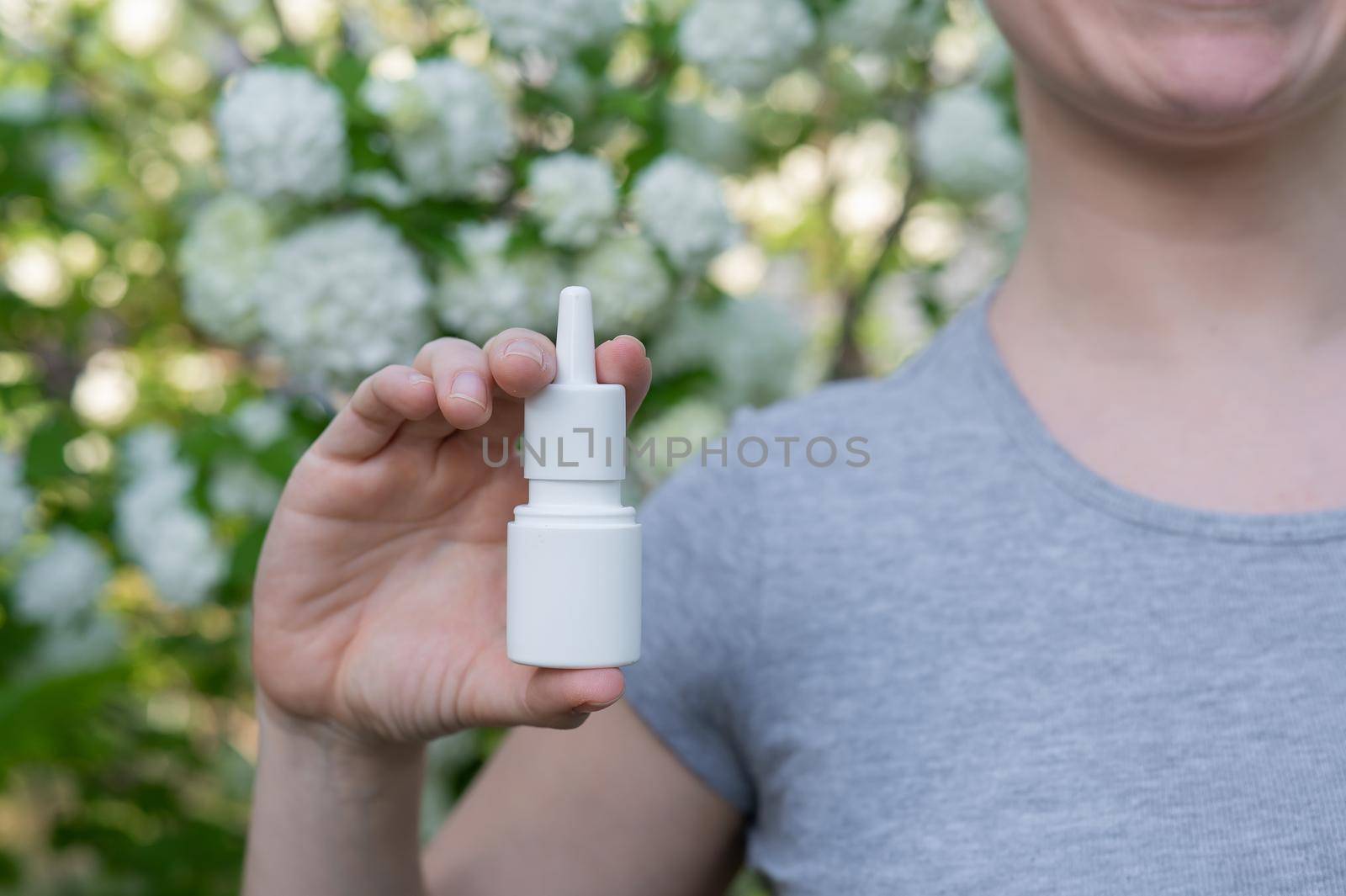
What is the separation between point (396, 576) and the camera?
977mm

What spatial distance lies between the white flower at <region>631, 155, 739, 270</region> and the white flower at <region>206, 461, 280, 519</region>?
26.2 inches

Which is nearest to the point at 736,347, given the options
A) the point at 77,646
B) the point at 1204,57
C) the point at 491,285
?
the point at 491,285

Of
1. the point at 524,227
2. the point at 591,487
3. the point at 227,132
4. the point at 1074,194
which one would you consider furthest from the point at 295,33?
the point at 591,487

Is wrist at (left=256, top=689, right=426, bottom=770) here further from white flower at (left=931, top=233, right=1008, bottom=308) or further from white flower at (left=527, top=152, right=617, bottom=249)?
white flower at (left=931, top=233, right=1008, bottom=308)

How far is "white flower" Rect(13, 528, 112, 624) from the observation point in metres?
1.97

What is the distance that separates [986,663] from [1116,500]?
18 centimetres

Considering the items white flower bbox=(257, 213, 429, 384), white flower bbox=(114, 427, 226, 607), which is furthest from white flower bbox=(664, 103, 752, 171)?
white flower bbox=(114, 427, 226, 607)

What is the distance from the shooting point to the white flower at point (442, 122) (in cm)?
165

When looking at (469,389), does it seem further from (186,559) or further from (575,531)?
(186,559)

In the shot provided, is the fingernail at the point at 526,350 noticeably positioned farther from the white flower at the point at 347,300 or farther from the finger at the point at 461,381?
the white flower at the point at 347,300

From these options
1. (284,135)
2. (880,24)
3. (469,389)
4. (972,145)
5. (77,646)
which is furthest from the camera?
(77,646)

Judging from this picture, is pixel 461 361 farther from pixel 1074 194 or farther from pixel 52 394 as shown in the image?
pixel 52 394

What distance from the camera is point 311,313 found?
1652 millimetres

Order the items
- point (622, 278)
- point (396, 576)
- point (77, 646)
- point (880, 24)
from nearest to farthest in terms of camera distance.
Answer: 1. point (396, 576)
2. point (622, 278)
3. point (880, 24)
4. point (77, 646)
